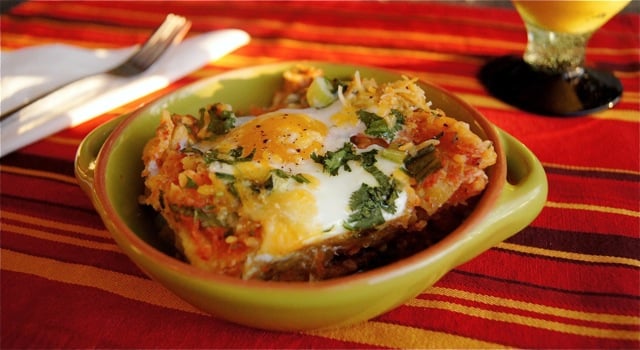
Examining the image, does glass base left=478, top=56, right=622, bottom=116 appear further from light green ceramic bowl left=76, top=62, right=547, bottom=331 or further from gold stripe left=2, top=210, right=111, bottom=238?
gold stripe left=2, top=210, right=111, bottom=238

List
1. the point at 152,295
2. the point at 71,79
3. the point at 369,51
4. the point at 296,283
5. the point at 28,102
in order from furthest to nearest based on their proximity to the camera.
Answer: the point at 369,51, the point at 71,79, the point at 28,102, the point at 152,295, the point at 296,283

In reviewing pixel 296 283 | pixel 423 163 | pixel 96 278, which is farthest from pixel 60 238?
pixel 423 163

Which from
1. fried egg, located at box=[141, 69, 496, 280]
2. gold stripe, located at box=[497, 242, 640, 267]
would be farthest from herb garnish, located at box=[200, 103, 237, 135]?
gold stripe, located at box=[497, 242, 640, 267]

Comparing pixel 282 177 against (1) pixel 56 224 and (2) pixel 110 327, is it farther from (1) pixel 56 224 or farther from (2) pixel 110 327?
(1) pixel 56 224

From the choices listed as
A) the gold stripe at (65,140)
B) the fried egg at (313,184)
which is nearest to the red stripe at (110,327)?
the fried egg at (313,184)

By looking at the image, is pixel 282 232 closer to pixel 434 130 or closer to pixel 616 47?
pixel 434 130

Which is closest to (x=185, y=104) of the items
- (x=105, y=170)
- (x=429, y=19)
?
(x=105, y=170)
